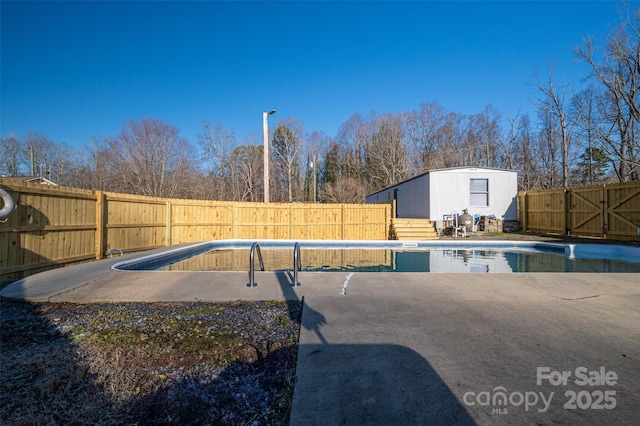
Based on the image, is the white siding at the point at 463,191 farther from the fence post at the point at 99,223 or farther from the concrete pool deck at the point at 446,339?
the fence post at the point at 99,223

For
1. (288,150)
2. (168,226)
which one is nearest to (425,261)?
(168,226)

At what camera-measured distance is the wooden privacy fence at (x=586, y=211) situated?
11.3 meters

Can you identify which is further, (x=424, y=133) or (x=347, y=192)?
(x=424, y=133)

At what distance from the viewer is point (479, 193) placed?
15820 mm

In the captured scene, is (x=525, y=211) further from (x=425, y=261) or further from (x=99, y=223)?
(x=99, y=223)

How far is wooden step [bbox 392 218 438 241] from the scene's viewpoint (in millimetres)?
14242

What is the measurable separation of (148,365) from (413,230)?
13189mm

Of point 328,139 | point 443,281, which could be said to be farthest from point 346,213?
point 328,139

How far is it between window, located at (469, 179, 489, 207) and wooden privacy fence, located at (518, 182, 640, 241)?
5.70 ft

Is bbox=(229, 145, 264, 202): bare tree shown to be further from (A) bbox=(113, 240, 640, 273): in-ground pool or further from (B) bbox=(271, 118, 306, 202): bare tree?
(A) bbox=(113, 240, 640, 273): in-ground pool

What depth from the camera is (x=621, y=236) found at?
11.6 metres

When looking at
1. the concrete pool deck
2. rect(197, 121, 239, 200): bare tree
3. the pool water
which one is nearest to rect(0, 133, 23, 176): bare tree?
rect(197, 121, 239, 200): bare tree

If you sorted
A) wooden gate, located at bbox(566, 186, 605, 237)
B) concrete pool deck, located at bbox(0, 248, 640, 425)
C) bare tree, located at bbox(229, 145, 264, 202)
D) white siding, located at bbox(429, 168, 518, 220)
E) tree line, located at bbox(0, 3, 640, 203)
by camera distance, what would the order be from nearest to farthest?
concrete pool deck, located at bbox(0, 248, 640, 425)
wooden gate, located at bbox(566, 186, 605, 237)
white siding, located at bbox(429, 168, 518, 220)
tree line, located at bbox(0, 3, 640, 203)
bare tree, located at bbox(229, 145, 264, 202)

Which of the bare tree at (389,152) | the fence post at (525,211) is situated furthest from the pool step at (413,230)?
the bare tree at (389,152)
